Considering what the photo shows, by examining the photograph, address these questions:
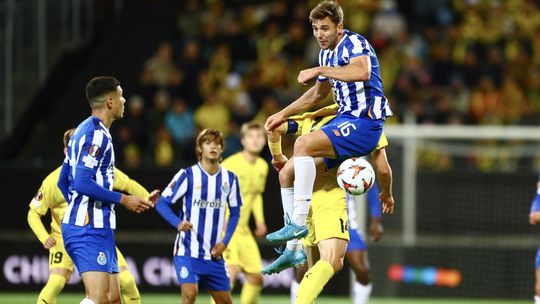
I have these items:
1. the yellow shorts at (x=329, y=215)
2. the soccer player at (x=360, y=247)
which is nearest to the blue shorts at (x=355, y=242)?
the soccer player at (x=360, y=247)

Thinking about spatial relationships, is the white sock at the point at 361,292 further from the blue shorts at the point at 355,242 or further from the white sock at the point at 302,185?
the white sock at the point at 302,185

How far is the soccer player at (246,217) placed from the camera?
1158 centimetres

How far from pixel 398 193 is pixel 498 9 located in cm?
519

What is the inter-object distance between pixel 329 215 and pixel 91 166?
5.99ft

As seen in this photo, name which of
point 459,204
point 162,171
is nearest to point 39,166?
point 162,171

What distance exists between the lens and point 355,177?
845 cm

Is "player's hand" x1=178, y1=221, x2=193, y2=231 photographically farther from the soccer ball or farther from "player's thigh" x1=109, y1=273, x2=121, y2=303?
the soccer ball

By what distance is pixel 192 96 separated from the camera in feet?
58.1

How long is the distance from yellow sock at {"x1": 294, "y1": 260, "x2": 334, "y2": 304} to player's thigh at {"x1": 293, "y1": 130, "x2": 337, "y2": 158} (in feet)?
2.75

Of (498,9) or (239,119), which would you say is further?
(498,9)

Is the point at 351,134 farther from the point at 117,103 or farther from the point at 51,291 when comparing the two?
the point at 51,291

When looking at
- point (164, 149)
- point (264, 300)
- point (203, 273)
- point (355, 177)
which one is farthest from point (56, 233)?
point (164, 149)

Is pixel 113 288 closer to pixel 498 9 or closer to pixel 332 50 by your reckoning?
pixel 332 50

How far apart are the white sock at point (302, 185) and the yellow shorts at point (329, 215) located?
0.81 ft
